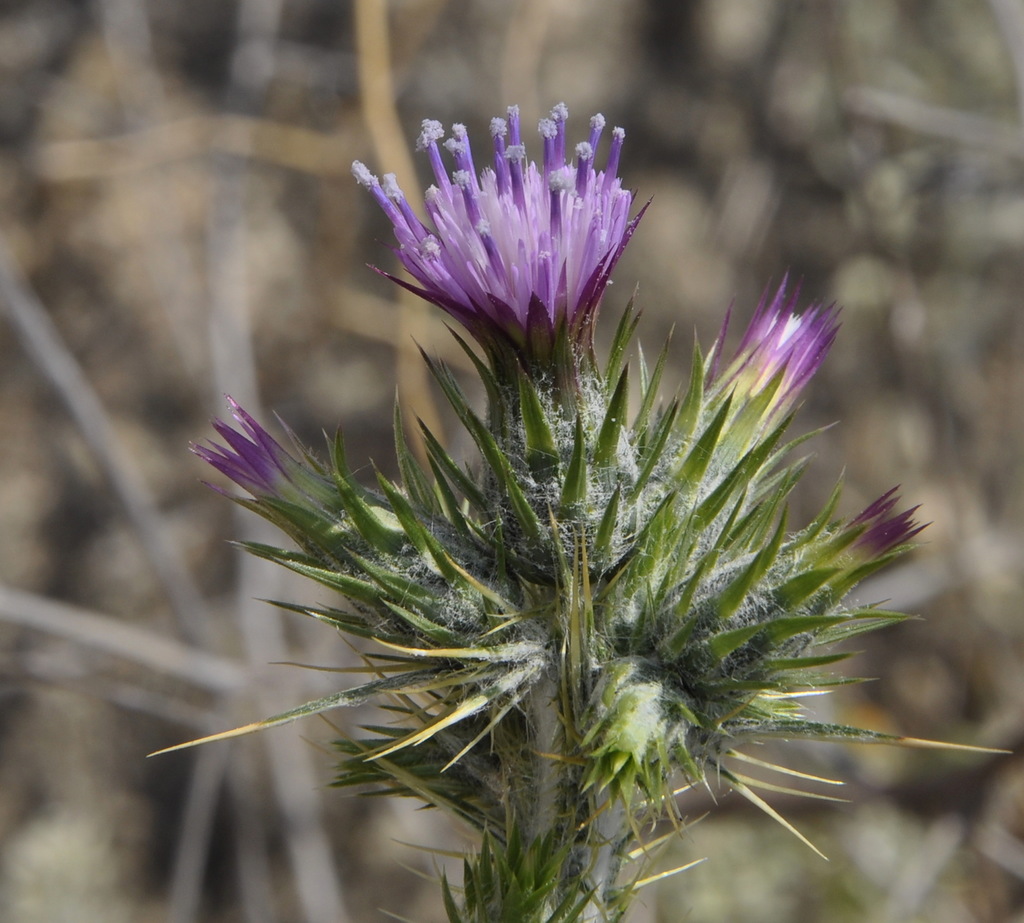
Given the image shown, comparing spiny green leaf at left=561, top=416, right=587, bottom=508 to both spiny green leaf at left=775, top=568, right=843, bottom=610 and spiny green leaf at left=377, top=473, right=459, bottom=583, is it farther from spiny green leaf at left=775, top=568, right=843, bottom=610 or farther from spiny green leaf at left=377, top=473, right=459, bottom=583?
spiny green leaf at left=775, top=568, right=843, bottom=610

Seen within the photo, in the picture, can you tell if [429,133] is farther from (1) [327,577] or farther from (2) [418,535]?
(1) [327,577]

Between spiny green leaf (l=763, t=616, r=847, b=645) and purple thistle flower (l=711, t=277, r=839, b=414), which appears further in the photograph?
purple thistle flower (l=711, t=277, r=839, b=414)

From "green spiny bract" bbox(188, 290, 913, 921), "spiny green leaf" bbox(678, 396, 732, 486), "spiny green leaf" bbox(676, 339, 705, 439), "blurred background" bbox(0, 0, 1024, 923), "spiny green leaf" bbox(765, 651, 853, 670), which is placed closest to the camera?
"spiny green leaf" bbox(765, 651, 853, 670)

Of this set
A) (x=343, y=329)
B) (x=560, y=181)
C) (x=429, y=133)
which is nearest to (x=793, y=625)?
(x=560, y=181)

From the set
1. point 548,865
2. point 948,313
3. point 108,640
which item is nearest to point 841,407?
point 948,313

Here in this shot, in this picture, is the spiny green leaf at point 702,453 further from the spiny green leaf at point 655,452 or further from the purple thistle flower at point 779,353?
the purple thistle flower at point 779,353

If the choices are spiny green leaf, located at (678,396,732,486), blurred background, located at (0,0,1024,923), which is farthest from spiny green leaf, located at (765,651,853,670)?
blurred background, located at (0,0,1024,923)
